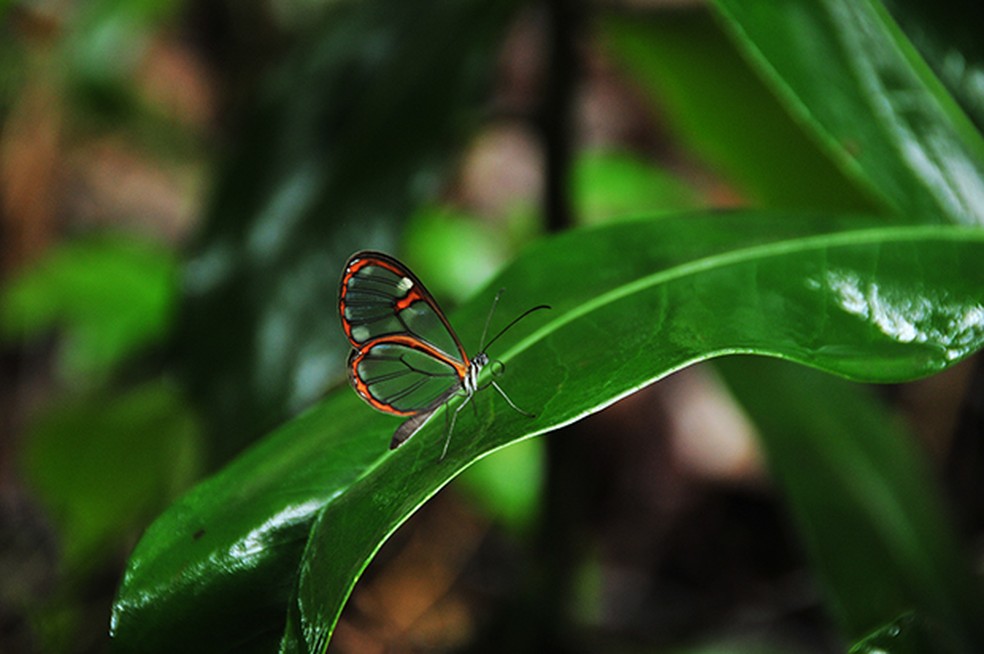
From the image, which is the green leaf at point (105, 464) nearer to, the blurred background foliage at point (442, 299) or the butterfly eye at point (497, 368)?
the blurred background foliage at point (442, 299)

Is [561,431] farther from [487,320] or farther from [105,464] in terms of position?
[105,464]

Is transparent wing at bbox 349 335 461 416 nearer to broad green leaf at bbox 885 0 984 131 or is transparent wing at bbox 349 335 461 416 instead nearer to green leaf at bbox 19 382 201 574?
broad green leaf at bbox 885 0 984 131

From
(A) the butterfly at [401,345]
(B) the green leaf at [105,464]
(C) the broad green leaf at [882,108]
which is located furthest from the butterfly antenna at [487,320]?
(B) the green leaf at [105,464]

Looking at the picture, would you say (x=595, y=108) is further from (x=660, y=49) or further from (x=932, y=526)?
(x=932, y=526)

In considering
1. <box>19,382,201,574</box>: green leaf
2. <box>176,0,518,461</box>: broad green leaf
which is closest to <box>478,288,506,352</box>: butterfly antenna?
<box>176,0,518,461</box>: broad green leaf

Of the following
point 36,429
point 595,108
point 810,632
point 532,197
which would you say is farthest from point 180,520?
point 595,108
